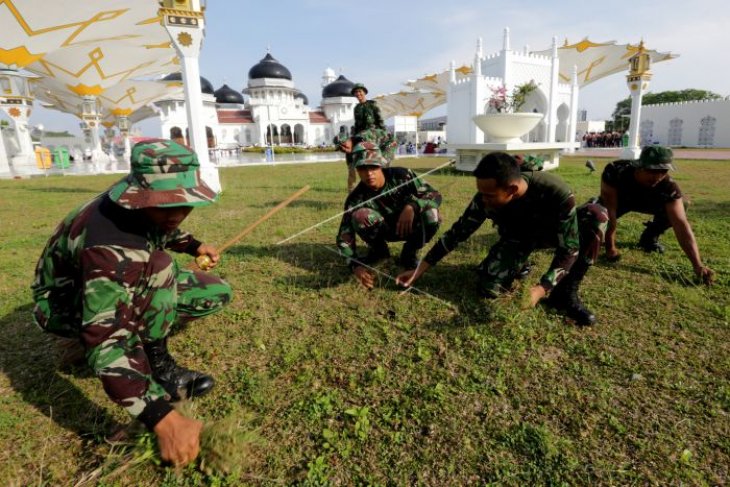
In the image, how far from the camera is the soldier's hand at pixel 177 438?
155 cm

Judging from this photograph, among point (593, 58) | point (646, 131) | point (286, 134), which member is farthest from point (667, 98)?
point (286, 134)

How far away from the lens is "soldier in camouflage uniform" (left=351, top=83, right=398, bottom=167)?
6098 mm

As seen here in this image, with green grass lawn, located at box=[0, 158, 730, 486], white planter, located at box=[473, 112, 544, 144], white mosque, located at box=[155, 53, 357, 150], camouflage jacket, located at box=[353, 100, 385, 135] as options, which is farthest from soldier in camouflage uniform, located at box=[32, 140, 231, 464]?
white mosque, located at box=[155, 53, 357, 150]

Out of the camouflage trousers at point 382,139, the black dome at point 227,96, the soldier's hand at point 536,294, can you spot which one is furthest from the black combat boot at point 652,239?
the black dome at point 227,96

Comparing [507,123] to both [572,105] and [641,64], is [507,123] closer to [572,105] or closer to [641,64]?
[641,64]

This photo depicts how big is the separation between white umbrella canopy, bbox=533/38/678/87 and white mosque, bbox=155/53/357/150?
23071 millimetres

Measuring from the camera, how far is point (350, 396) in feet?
6.83

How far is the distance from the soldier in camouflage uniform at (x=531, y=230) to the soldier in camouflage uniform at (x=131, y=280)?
170cm

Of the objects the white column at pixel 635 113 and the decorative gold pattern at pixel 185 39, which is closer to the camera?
the decorative gold pattern at pixel 185 39

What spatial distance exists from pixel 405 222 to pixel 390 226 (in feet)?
0.82

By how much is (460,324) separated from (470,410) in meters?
0.84

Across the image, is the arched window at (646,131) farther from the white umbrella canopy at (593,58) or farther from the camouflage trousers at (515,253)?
the camouflage trousers at (515,253)

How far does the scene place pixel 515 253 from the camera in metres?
3.06

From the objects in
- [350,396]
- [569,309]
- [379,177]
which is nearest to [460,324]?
[569,309]
